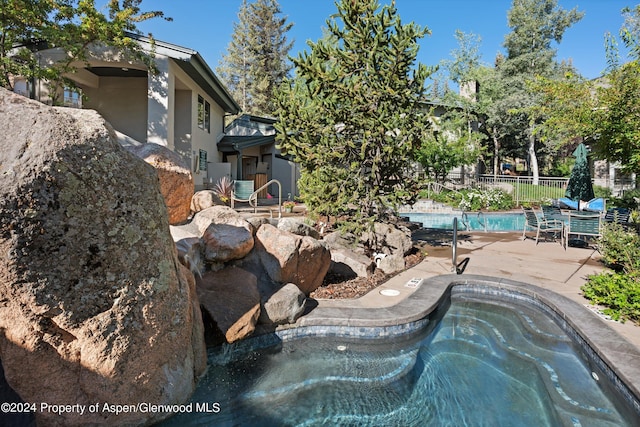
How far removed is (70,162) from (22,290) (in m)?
0.90

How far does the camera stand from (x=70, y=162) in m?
2.37

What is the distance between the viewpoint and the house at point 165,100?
39.5ft

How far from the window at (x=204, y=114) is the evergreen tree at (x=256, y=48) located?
23.5m

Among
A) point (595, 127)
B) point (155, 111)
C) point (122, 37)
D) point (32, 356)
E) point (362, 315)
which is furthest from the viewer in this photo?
point (155, 111)

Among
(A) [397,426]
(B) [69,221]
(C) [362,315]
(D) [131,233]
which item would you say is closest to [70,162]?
(B) [69,221]

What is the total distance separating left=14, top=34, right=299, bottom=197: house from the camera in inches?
474

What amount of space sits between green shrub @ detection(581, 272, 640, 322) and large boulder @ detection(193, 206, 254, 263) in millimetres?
5107

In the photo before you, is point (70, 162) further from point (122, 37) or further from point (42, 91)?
point (42, 91)

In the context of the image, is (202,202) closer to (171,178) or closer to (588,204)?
(171,178)

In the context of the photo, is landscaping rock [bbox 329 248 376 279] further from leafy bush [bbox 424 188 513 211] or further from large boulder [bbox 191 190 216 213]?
leafy bush [bbox 424 188 513 211]

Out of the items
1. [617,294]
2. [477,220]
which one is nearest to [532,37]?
[477,220]

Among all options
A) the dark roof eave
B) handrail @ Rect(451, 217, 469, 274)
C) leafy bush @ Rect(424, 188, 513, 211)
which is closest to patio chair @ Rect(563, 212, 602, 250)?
handrail @ Rect(451, 217, 469, 274)

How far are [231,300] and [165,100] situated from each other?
10.2m

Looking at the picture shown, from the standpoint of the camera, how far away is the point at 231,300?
4.32 metres
